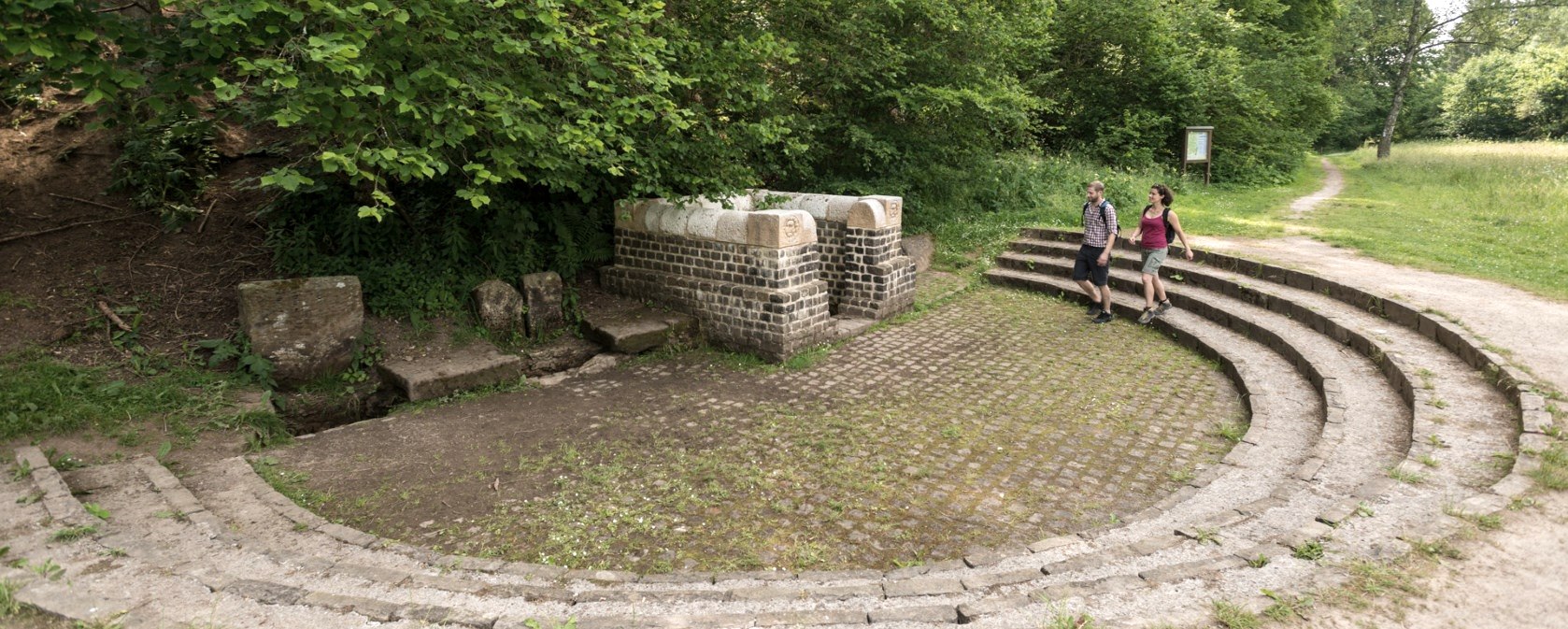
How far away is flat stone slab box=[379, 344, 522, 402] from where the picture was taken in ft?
23.3

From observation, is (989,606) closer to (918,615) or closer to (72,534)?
(918,615)

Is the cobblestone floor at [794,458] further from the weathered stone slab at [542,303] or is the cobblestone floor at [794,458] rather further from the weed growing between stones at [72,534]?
the weed growing between stones at [72,534]

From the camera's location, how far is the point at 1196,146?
18500 millimetres

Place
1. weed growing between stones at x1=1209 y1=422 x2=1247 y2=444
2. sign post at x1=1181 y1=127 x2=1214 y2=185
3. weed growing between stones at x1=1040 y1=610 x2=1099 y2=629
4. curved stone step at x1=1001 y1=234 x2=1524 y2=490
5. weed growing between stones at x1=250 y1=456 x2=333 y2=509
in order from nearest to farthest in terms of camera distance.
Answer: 1. weed growing between stones at x1=1040 y1=610 x2=1099 y2=629
2. curved stone step at x1=1001 y1=234 x2=1524 y2=490
3. weed growing between stones at x1=250 y1=456 x2=333 y2=509
4. weed growing between stones at x1=1209 y1=422 x2=1247 y2=444
5. sign post at x1=1181 y1=127 x2=1214 y2=185

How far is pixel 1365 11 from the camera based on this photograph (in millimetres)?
35000

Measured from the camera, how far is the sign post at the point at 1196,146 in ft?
60.1

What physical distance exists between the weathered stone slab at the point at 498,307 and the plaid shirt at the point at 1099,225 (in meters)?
6.61

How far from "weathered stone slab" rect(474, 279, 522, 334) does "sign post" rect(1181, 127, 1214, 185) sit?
16.0 m

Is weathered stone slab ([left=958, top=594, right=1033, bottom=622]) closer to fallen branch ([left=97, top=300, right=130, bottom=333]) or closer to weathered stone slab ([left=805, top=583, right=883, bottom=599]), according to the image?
weathered stone slab ([left=805, top=583, right=883, bottom=599])

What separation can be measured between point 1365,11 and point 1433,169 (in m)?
16.8

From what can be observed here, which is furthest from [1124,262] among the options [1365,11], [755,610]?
[1365,11]

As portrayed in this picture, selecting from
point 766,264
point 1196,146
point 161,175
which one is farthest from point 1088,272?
point 1196,146

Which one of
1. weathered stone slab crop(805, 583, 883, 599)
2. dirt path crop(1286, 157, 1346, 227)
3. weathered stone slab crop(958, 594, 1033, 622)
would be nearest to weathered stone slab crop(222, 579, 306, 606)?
weathered stone slab crop(805, 583, 883, 599)

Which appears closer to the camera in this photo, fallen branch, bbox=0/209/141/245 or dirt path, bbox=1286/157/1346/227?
fallen branch, bbox=0/209/141/245
